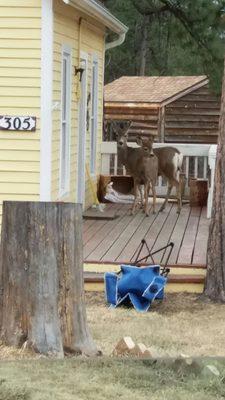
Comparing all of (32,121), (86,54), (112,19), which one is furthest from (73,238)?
(112,19)

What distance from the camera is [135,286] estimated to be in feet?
28.8

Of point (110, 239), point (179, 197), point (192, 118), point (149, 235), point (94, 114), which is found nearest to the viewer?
point (110, 239)

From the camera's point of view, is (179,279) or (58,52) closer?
(179,279)

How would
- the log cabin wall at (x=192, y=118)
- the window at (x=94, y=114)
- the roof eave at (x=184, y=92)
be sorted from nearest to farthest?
the window at (x=94, y=114)
the roof eave at (x=184, y=92)
the log cabin wall at (x=192, y=118)

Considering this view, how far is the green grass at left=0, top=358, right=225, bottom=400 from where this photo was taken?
475cm

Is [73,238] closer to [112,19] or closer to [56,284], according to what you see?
[56,284]

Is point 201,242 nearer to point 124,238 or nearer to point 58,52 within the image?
point 124,238

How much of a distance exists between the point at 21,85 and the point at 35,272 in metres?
5.04

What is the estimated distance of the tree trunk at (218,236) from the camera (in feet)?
29.9

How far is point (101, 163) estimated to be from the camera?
15.5 metres

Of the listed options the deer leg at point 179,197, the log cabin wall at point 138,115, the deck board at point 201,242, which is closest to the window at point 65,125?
the deck board at point 201,242

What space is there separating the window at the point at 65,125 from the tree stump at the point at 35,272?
5863 millimetres

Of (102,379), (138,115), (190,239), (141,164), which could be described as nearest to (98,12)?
(141,164)

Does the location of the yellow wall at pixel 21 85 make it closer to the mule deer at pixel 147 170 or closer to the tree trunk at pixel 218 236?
the tree trunk at pixel 218 236
